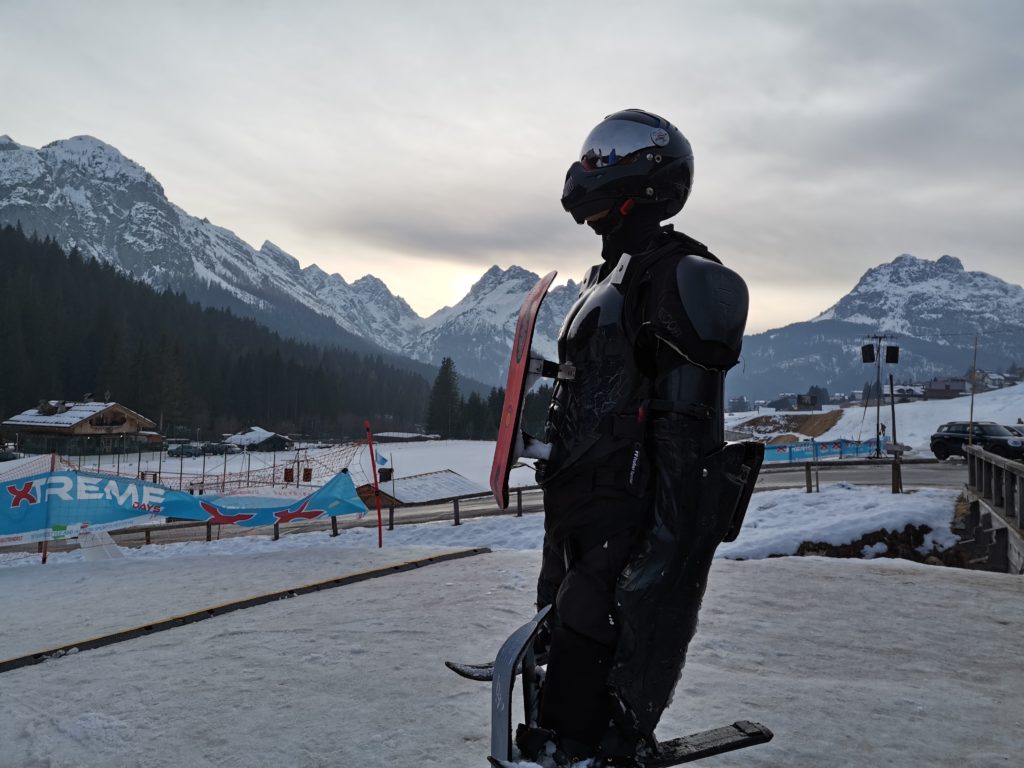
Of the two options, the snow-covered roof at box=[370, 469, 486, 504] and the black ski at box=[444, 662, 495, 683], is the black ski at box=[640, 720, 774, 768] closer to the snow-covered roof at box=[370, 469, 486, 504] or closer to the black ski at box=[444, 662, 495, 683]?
the black ski at box=[444, 662, 495, 683]

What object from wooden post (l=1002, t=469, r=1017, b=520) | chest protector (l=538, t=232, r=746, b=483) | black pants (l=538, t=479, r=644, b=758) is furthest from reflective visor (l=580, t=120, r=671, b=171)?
wooden post (l=1002, t=469, r=1017, b=520)

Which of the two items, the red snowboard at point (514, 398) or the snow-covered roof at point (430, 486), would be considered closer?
the red snowboard at point (514, 398)

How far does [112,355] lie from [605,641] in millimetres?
96088

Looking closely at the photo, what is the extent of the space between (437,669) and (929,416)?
244 feet

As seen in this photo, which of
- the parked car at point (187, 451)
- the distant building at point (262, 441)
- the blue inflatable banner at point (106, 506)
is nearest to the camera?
the blue inflatable banner at point (106, 506)

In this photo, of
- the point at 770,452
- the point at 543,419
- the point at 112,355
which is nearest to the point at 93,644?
the point at 543,419

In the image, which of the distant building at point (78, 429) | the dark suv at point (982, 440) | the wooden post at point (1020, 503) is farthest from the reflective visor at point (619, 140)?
the distant building at point (78, 429)

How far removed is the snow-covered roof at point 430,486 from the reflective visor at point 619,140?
73.7 feet

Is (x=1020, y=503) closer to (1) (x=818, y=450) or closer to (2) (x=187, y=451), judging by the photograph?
(1) (x=818, y=450)

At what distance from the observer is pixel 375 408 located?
139375mm

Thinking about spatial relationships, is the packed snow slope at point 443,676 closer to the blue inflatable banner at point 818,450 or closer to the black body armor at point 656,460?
the black body armor at point 656,460

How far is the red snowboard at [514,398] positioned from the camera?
2.41 m

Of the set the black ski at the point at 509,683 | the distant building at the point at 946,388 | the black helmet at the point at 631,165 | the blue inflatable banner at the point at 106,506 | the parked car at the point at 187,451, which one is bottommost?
the parked car at the point at 187,451

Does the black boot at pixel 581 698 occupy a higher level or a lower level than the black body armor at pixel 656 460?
lower
